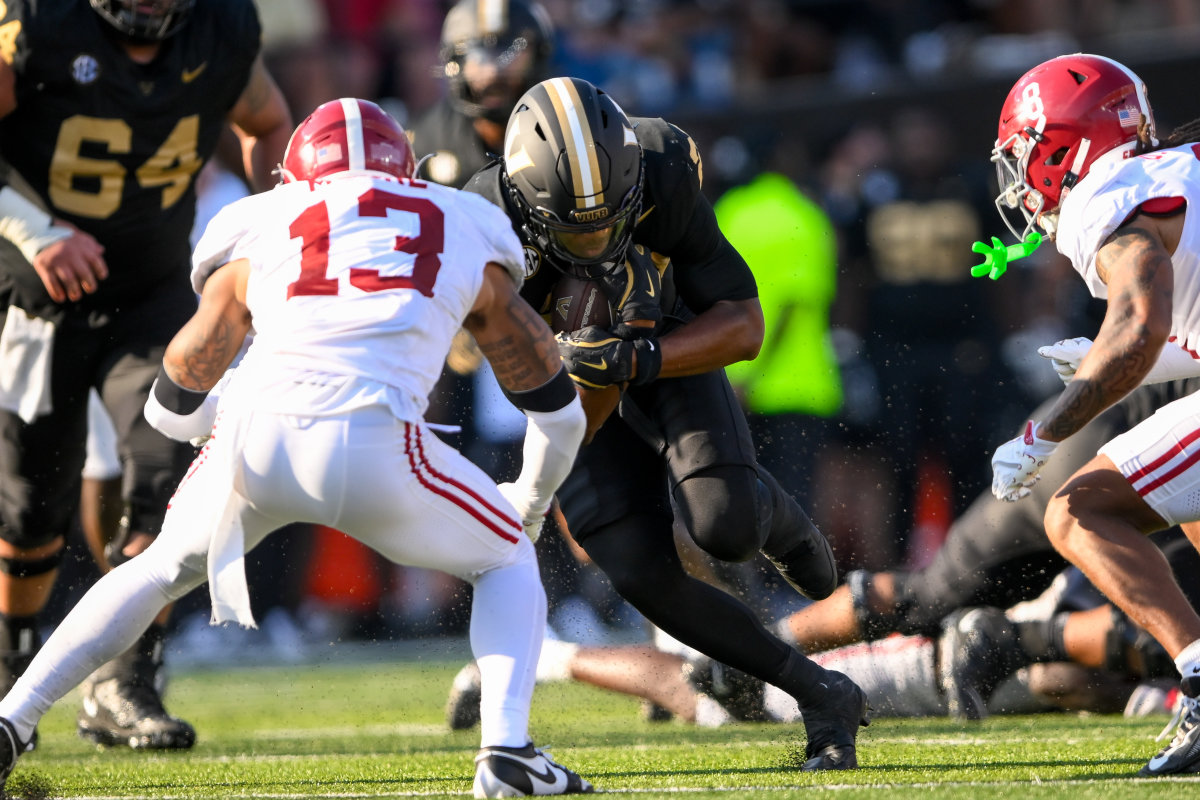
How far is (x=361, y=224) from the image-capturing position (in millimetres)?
3229

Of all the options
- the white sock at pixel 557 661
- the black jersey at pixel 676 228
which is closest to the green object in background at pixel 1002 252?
the black jersey at pixel 676 228

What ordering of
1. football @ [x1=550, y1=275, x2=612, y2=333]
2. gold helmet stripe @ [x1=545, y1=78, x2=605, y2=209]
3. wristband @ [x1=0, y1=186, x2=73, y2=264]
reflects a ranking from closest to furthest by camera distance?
gold helmet stripe @ [x1=545, y1=78, x2=605, y2=209], football @ [x1=550, y1=275, x2=612, y2=333], wristband @ [x1=0, y1=186, x2=73, y2=264]

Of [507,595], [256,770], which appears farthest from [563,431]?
[256,770]

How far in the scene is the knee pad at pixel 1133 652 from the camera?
4.82m

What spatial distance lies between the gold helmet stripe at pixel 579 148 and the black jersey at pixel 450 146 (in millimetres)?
1946

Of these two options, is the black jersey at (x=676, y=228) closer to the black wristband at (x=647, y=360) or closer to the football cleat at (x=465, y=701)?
the black wristband at (x=647, y=360)

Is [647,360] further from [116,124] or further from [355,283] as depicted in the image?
[116,124]

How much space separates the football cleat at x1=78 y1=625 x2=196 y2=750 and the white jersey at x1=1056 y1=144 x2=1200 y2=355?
9.44ft

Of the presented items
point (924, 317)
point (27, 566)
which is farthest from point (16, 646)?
point (924, 317)

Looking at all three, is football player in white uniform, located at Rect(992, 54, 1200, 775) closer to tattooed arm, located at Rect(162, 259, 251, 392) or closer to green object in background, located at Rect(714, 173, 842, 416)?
tattooed arm, located at Rect(162, 259, 251, 392)

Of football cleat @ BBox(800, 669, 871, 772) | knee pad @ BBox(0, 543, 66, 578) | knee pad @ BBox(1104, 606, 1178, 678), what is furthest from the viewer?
knee pad @ BBox(0, 543, 66, 578)

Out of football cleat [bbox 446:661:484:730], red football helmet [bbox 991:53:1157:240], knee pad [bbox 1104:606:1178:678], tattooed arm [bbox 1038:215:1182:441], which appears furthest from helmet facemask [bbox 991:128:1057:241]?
football cleat [bbox 446:661:484:730]

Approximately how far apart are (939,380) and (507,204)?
3.78 meters

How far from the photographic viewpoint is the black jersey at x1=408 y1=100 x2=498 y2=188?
586 cm
